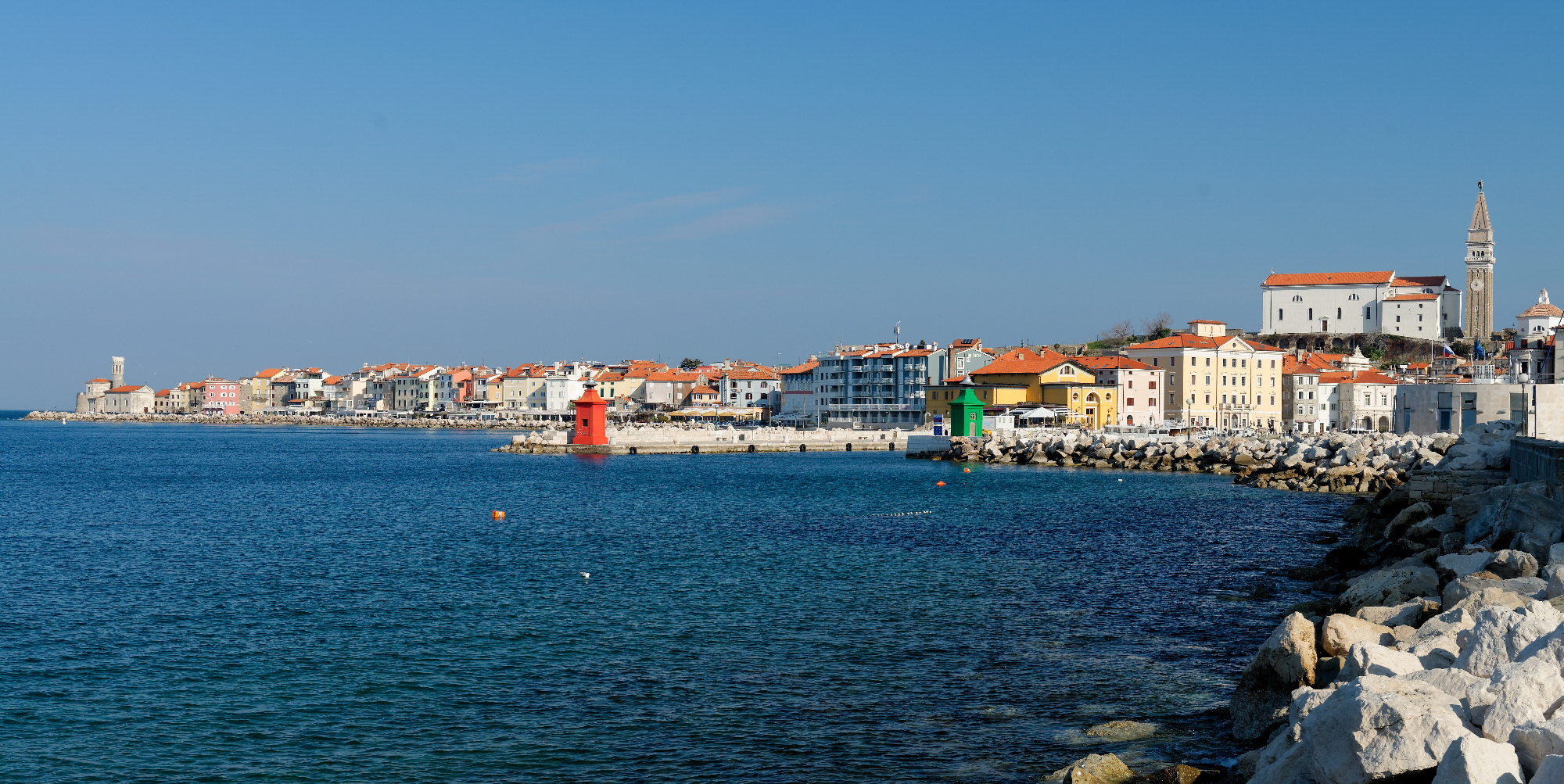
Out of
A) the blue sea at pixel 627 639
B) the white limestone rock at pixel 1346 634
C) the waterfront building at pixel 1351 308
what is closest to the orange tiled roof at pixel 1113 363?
the waterfront building at pixel 1351 308

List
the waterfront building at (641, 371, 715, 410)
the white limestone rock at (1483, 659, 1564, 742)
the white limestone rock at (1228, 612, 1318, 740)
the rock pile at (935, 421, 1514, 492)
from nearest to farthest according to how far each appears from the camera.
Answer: the white limestone rock at (1483, 659, 1564, 742) → the white limestone rock at (1228, 612, 1318, 740) → the rock pile at (935, 421, 1514, 492) → the waterfront building at (641, 371, 715, 410)

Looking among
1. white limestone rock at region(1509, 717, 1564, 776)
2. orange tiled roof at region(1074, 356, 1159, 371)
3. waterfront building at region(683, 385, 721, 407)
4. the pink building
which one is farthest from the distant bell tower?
the pink building

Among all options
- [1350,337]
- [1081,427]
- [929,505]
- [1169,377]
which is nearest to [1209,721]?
[929,505]

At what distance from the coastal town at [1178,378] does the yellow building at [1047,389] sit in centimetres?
11

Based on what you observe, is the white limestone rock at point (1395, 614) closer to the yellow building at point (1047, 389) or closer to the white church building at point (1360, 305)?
the yellow building at point (1047, 389)

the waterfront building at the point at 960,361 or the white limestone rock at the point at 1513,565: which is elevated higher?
the waterfront building at the point at 960,361

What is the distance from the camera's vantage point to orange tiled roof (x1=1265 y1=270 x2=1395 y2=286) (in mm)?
103250

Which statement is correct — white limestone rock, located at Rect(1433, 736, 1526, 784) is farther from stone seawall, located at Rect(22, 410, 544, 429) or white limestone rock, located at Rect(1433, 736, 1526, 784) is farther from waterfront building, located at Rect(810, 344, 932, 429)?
stone seawall, located at Rect(22, 410, 544, 429)

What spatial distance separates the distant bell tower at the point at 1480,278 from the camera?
355 feet

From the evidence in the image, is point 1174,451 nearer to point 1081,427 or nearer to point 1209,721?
point 1081,427

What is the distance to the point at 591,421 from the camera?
6769cm

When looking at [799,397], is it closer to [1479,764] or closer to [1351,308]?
[1351,308]

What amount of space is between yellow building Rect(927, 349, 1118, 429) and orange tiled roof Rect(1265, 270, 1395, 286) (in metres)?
34.7

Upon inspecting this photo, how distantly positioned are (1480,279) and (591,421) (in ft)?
278
